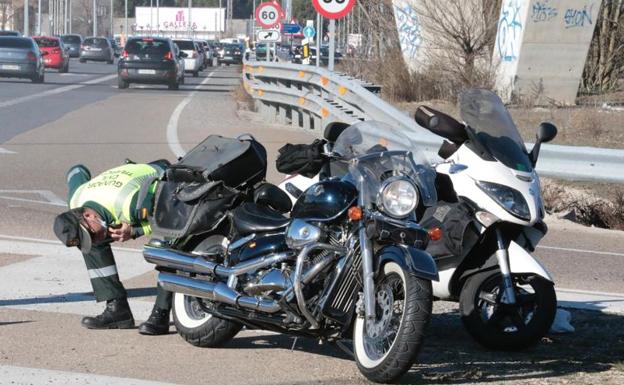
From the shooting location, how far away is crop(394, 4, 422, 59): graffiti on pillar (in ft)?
87.1

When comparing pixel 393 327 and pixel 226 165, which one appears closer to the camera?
pixel 393 327

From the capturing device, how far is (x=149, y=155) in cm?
1739

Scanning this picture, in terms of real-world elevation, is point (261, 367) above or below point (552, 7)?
below

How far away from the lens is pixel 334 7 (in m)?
19.0

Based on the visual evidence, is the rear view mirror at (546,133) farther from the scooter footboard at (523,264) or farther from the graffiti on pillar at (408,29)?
the graffiti on pillar at (408,29)

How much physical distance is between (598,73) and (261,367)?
23416 millimetres

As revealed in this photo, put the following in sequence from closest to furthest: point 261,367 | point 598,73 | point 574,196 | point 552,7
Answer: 1. point 261,367
2. point 574,196
3. point 552,7
4. point 598,73

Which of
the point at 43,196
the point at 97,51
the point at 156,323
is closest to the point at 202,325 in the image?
the point at 156,323

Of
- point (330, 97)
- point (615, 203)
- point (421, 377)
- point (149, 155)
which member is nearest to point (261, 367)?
point (421, 377)

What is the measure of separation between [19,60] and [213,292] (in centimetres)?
3732

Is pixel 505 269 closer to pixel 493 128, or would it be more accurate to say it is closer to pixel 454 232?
pixel 454 232

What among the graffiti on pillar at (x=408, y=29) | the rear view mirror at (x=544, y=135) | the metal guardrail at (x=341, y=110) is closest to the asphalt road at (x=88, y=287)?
the metal guardrail at (x=341, y=110)

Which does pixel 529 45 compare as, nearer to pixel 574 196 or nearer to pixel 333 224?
pixel 574 196

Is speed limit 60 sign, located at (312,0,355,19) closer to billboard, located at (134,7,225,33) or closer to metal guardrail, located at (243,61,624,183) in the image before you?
metal guardrail, located at (243,61,624,183)
